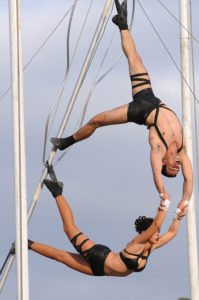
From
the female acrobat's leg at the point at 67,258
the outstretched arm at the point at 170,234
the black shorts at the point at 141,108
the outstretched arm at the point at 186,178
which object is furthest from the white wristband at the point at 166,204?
the female acrobat's leg at the point at 67,258

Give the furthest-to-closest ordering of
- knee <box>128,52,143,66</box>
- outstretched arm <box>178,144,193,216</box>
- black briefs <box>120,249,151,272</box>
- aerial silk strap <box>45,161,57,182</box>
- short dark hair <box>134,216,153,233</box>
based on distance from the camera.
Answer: aerial silk strap <box>45,161,57,182</box> < knee <box>128,52,143,66</box> < outstretched arm <box>178,144,193,216</box> < black briefs <box>120,249,151,272</box> < short dark hair <box>134,216,153,233</box>

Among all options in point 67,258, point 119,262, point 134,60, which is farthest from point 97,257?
point 134,60

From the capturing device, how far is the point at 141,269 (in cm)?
2012

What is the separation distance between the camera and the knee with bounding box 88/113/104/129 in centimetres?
2028

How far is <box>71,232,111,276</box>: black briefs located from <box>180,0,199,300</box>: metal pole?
3.29 meters

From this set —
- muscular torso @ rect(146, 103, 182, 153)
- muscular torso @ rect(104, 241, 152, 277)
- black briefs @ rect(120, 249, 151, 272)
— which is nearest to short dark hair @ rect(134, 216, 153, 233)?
muscular torso @ rect(104, 241, 152, 277)

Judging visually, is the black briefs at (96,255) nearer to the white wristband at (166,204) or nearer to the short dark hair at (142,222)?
the short dark hair at (142,222)

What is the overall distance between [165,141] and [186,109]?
12.3ft

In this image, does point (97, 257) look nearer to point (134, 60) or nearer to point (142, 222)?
point (142, 222)

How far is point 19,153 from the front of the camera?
20109 mm

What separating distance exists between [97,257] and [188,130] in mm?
3896

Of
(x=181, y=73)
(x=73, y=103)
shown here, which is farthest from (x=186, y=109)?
(x=73, y=103)

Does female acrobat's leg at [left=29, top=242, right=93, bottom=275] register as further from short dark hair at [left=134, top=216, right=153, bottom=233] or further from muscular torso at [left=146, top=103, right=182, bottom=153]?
muscular torso at [left=146, top=103, right=182, bottom=153]

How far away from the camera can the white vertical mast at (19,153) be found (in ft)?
A: 65.3
